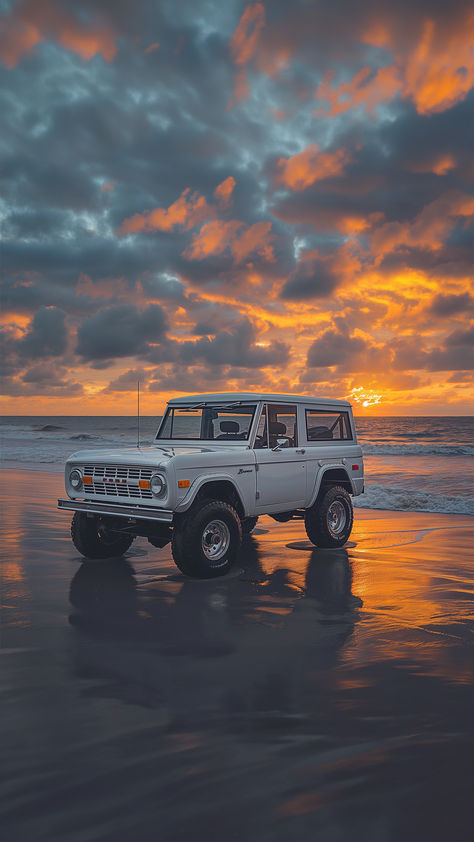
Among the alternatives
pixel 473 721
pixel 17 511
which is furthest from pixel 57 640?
pixel 17 511

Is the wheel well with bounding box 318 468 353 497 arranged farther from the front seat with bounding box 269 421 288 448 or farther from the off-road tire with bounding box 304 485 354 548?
the front seat with bounding box 269 421 288 448

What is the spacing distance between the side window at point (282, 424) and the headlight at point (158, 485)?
201 cm

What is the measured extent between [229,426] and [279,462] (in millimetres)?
882

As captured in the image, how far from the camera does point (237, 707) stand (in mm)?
3893

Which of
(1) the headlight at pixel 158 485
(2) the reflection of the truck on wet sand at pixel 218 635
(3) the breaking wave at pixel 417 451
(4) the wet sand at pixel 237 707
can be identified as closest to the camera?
(4) the wet sand at pixel 237 707

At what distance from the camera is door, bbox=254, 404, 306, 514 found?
822cm

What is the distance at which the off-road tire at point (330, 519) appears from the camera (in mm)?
9242

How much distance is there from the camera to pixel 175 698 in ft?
13.1

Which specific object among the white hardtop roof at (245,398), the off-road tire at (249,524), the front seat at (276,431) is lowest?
the off-road tire at (249,524)

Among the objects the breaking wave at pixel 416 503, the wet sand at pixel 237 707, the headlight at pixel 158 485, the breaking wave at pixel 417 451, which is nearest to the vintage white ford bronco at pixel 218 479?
the headlight at pixel 158 485

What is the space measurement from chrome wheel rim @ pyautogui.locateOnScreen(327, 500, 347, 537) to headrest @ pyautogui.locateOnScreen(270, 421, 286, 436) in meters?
1.53

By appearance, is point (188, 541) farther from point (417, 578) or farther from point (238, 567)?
point (417, 578)

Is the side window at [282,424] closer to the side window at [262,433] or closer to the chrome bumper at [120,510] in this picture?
the side window at [262,433]

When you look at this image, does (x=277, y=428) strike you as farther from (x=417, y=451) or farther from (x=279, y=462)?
(x=417, y=451)
